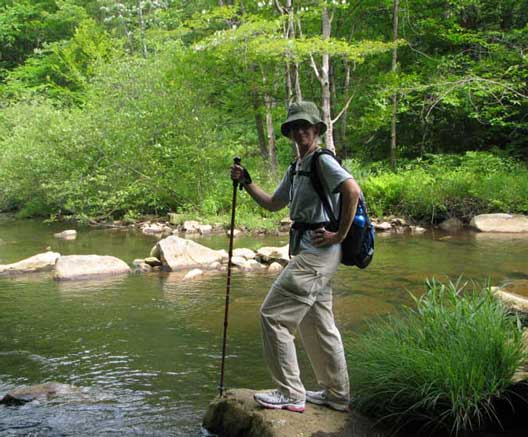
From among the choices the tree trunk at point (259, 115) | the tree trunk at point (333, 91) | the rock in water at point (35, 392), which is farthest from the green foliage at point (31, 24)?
the rock in water at point (35, 392)

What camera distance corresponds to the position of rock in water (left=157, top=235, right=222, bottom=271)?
10922mm

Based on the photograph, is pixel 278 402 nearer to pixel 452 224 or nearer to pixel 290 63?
pixel 452 224

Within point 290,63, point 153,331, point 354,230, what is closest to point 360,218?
point 354,230

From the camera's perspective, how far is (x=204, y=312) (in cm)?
760

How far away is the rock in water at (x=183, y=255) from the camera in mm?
10922

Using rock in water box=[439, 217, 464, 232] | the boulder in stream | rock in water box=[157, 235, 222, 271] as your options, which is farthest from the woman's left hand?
rock in water box=[439, 217, 464, 232]

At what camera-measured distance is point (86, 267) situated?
33.7 ft

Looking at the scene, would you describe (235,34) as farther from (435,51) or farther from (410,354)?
(410,354)

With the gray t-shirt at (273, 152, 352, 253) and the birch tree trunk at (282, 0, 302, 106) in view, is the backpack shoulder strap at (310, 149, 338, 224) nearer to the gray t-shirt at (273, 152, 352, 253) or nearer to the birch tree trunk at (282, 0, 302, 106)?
the gray t-shirt at (273, 152, 352, 253)

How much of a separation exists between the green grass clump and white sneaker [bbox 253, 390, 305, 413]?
16.2 inches

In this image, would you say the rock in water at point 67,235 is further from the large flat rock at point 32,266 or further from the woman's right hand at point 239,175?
the woman's right hand at point 239,175

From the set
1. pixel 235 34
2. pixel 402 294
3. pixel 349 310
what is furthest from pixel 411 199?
pixel 349 310

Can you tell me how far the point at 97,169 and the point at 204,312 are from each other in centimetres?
1313

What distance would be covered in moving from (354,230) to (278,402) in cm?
115
